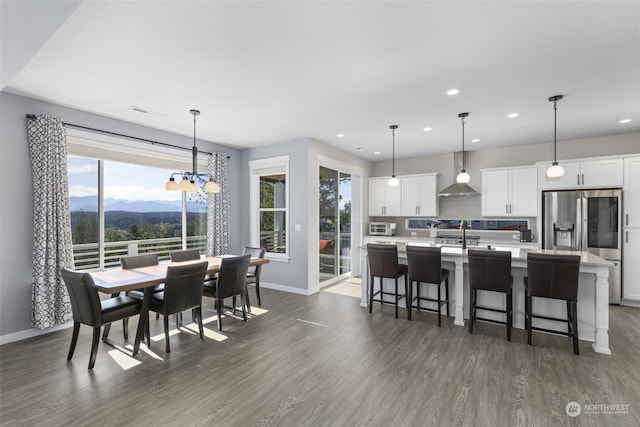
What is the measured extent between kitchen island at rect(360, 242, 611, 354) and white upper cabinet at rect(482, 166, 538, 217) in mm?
1953

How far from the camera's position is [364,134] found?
16.4 feet

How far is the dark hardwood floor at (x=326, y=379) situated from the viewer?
2111mm

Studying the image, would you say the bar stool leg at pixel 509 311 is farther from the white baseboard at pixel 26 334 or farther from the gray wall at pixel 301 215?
the white baseboard at pixel 26 334

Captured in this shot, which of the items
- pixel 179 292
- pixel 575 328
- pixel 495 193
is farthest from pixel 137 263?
pixel 495 193

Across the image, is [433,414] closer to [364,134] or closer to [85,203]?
[364,134]

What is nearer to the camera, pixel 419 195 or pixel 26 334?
pixel 26 334

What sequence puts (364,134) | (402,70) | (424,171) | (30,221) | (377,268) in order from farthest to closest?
(424,171)
(364,134)
(377,268)
(30,221)
(402,70)

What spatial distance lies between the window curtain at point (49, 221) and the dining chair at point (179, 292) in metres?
1.28

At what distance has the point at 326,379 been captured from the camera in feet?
8.48

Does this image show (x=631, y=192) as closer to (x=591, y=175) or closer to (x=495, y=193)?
(x=591, y=175)

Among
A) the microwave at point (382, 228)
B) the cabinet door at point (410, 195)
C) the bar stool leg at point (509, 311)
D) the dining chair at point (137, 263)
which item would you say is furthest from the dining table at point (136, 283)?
the cabinet door at point (410, 195)

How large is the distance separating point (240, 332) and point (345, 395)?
1.69 m

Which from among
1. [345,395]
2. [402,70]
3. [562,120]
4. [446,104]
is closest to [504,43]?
[402,70]

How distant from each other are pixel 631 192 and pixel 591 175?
54cm
